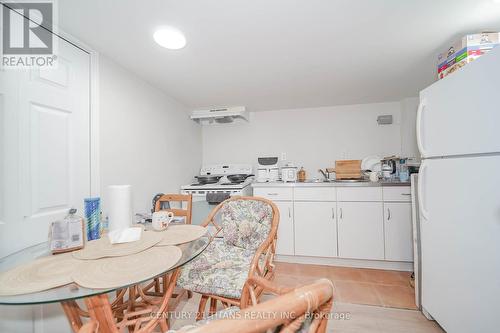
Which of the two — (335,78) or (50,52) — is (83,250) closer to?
(50,52)

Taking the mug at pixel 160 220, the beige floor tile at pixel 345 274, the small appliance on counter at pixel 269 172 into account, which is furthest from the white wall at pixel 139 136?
the beige floor tile at pixel 345 274

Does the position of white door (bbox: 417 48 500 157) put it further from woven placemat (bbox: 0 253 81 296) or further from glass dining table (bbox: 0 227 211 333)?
woven placemat (bbox: 0 253 81 296)

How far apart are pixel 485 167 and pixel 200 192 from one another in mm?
2548

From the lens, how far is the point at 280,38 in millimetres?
1530

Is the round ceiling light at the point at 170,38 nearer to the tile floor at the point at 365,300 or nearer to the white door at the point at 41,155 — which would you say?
the white door at the point at 41,155

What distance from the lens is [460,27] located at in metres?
1.43

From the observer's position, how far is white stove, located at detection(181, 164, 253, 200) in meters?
2.67

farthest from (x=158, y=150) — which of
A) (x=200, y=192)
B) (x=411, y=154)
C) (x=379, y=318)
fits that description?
(x=411, y=154)

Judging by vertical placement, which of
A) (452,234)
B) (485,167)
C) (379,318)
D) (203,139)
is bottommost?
(379,318)

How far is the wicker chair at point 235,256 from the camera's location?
3.78ft

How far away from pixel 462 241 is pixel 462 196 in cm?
26

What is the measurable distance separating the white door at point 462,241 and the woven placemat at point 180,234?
1532mm

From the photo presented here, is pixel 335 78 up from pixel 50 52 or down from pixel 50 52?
up

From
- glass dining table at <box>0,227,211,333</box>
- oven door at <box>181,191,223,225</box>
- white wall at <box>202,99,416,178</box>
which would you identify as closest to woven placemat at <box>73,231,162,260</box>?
glass dining table at <box>0,227,211,333</box>
